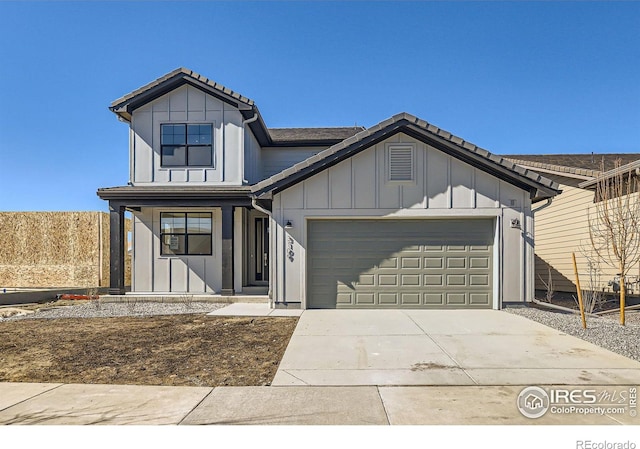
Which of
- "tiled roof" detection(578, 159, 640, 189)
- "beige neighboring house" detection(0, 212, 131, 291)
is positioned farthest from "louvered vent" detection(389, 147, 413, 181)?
"beige neighboring house" detection(0, 212, 131, 291)

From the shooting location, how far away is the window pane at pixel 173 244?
11.6m

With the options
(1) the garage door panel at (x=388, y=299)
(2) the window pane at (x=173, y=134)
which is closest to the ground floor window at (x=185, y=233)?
(2) the window pane at (x=173, y=134)

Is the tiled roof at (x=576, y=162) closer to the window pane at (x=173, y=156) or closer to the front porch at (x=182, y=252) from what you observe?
the front porch at (x=182, y=252)

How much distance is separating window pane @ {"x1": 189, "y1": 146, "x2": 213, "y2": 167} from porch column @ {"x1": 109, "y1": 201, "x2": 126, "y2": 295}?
2541mm

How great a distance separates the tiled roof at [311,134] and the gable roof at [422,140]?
504 cm

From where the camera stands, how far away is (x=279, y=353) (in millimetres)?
5484

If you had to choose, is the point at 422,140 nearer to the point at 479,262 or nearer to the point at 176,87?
the point at 479,262

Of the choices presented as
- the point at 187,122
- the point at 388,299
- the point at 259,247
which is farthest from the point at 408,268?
the point at 187,122

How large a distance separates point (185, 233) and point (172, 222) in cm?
55

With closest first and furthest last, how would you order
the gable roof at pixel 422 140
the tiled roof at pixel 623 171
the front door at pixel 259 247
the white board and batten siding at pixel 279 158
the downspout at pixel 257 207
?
the tiled roof at pixel 623 171, the gable roof at pixel 422 140, the downspout at pixel 257 207, the front door at pixel 259 247, the white board and batten siding at pixel 279 158

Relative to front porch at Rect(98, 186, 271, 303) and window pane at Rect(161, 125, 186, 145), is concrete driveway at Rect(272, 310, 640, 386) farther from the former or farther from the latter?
window pane at Rect(161, 125, 186, 145)

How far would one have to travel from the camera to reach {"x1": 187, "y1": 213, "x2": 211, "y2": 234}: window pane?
1163cm

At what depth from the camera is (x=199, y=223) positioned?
11.6 metres
